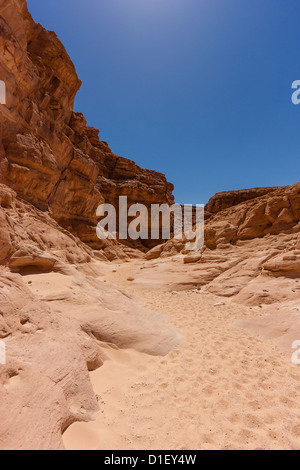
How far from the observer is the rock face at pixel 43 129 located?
48.0ft

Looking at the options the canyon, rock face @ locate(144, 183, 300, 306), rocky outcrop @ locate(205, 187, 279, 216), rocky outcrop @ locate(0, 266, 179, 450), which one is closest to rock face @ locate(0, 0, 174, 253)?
the canyon

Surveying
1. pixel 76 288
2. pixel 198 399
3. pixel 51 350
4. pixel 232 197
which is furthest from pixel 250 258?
pixel 232 197

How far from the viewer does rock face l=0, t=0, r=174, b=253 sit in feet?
48.0

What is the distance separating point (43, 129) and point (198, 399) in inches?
898

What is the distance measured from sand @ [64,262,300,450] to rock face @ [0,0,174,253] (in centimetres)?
1495

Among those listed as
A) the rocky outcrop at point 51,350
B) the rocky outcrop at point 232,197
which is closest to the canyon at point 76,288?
the rocky outcrop at point 51,350

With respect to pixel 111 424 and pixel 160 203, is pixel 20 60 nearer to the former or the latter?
pixel 111 424

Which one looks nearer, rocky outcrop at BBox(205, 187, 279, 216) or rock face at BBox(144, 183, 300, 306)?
rock face at BBox(144, 183, 300, 306)

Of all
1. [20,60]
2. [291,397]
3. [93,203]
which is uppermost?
[20,60]

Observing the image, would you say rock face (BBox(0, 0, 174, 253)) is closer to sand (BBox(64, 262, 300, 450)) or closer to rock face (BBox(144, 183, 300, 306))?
rock face (BBox(144, 183, 300, 306))

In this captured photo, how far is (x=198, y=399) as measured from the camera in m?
3.28

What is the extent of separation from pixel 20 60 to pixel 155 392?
21.9 meters
